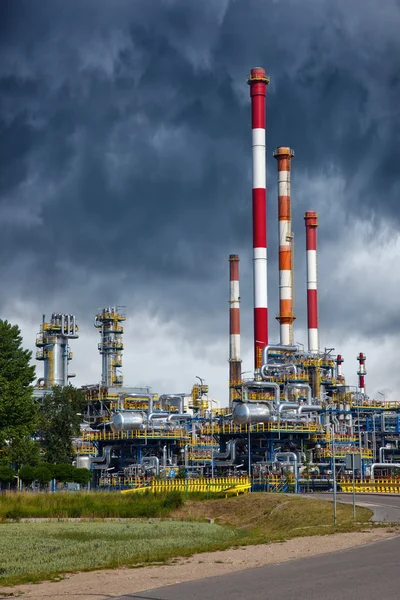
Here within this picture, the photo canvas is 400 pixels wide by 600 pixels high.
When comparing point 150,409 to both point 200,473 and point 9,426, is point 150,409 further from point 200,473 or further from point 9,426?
point 9,426

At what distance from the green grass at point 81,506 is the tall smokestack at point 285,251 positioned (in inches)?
1870

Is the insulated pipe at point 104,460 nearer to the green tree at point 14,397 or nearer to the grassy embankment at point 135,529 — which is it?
the green tree at point 14,397

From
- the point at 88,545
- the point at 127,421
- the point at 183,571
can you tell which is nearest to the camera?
the point at 183,571

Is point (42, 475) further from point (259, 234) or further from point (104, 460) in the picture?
point (259, 234)

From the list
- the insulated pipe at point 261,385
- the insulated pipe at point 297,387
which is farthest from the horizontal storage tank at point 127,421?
the insulated pipe at point 297,387

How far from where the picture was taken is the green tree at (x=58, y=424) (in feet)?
318

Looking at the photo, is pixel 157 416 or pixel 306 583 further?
pixel 157 416

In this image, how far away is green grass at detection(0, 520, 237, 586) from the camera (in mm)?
25938

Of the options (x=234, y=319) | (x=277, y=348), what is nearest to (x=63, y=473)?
(x=277, y=348)

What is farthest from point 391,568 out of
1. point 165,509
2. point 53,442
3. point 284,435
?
point 53,442

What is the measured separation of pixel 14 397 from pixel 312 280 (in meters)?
51.4

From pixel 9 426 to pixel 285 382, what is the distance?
102 feet

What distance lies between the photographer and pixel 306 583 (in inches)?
797

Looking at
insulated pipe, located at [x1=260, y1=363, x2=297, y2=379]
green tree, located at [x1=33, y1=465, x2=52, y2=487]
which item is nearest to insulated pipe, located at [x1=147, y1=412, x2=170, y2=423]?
insulated pipe, located at [x1=260, y1=363, x2=297, y2=379]
